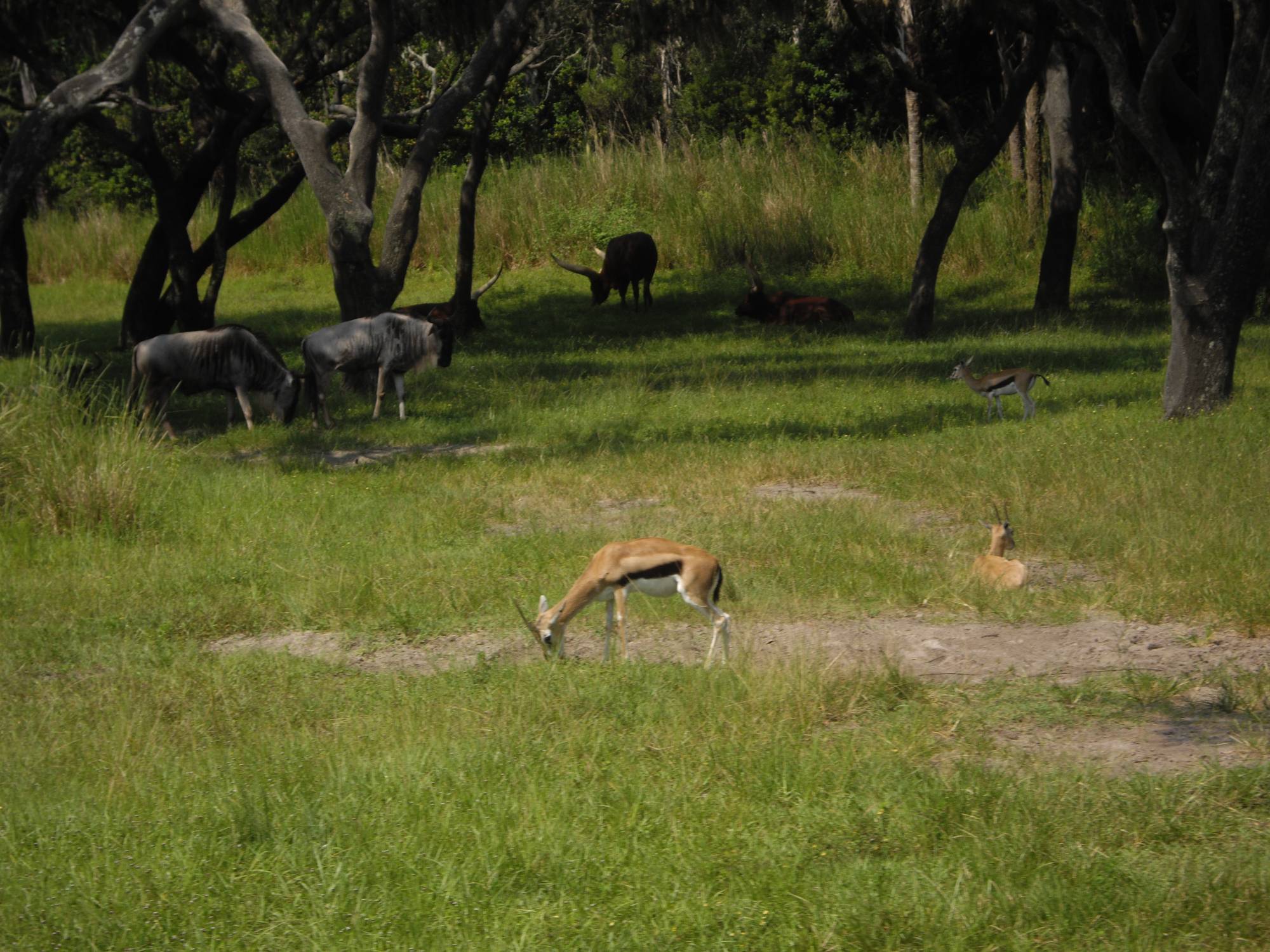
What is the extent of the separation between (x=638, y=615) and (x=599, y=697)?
1.76 m

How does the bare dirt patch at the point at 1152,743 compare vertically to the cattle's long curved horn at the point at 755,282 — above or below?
below

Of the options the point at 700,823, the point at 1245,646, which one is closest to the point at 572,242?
the point at 1245,646

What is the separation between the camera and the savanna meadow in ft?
15.7

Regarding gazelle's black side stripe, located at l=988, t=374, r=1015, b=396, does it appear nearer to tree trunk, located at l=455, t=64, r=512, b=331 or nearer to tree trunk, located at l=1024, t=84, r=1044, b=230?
tree trunk, located at l=455, t=64, r=512, b=331

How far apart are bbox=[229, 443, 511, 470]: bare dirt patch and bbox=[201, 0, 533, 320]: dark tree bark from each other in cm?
319

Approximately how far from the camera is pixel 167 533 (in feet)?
33.6

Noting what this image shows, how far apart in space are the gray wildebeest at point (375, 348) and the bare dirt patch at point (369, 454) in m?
1.45

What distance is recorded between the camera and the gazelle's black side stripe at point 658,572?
693 cm

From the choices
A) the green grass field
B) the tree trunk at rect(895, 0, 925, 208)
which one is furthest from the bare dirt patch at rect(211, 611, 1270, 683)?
the tree trunk at rect(895, 0, 925, 208)

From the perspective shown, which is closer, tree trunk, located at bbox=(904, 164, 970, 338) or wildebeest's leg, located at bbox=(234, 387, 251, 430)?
wildebeest's leg, located at bbox=(234, 387, 251, 430)

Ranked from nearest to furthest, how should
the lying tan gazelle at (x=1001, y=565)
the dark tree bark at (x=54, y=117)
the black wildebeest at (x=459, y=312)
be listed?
1. the lying tan gazelle at (x=1001, y=565)
2. the dark tree bark at (x=54, y=117)
3. the black wildebeest at (x=459, y=312)

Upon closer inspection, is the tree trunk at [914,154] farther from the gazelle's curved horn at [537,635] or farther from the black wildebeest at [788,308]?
the gazelle's curved horn at [537,635]

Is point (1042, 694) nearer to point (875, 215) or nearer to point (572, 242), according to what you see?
point (875, 215)

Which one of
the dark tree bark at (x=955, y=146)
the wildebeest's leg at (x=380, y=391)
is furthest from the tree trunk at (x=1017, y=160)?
the wildebeest's leg at (x=380, y=391)
